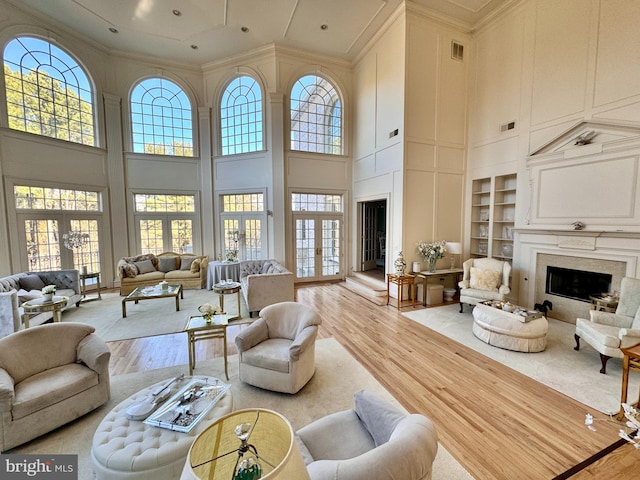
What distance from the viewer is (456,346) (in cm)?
378

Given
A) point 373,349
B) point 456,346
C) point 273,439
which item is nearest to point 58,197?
point 373,349

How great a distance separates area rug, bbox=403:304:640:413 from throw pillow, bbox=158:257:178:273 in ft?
21.0

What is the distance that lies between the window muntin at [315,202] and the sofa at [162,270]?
2.99 meters

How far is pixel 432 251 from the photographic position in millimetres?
5551

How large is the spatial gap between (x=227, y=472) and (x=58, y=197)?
8.13 meters

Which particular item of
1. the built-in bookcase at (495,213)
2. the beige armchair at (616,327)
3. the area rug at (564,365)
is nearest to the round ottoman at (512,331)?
the area rug at (564,365)

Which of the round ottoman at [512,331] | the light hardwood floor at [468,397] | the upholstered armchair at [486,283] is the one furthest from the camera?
the upholstered armchair at [486,283]

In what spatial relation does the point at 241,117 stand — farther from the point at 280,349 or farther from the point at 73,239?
the point at 280,349

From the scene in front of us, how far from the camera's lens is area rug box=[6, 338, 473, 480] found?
6.66ft

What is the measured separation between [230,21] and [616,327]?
888cm

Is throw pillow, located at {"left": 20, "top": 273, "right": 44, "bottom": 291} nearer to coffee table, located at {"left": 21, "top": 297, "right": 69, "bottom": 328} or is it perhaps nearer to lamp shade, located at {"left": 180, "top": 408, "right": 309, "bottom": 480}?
coffee table, located at {"left": 21, "top": 297, "right": 69, "bottom": 328}

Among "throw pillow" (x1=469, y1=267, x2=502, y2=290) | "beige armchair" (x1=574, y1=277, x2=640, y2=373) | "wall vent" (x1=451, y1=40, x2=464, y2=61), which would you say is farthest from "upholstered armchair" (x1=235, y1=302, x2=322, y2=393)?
"wall vent" (x1=451, y1=40, x2=464, y2=61)

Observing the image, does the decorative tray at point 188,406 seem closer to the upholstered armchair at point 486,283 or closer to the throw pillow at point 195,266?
the upholstered armchair at point 486,283

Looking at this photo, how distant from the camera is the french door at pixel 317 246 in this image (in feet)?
25.4
